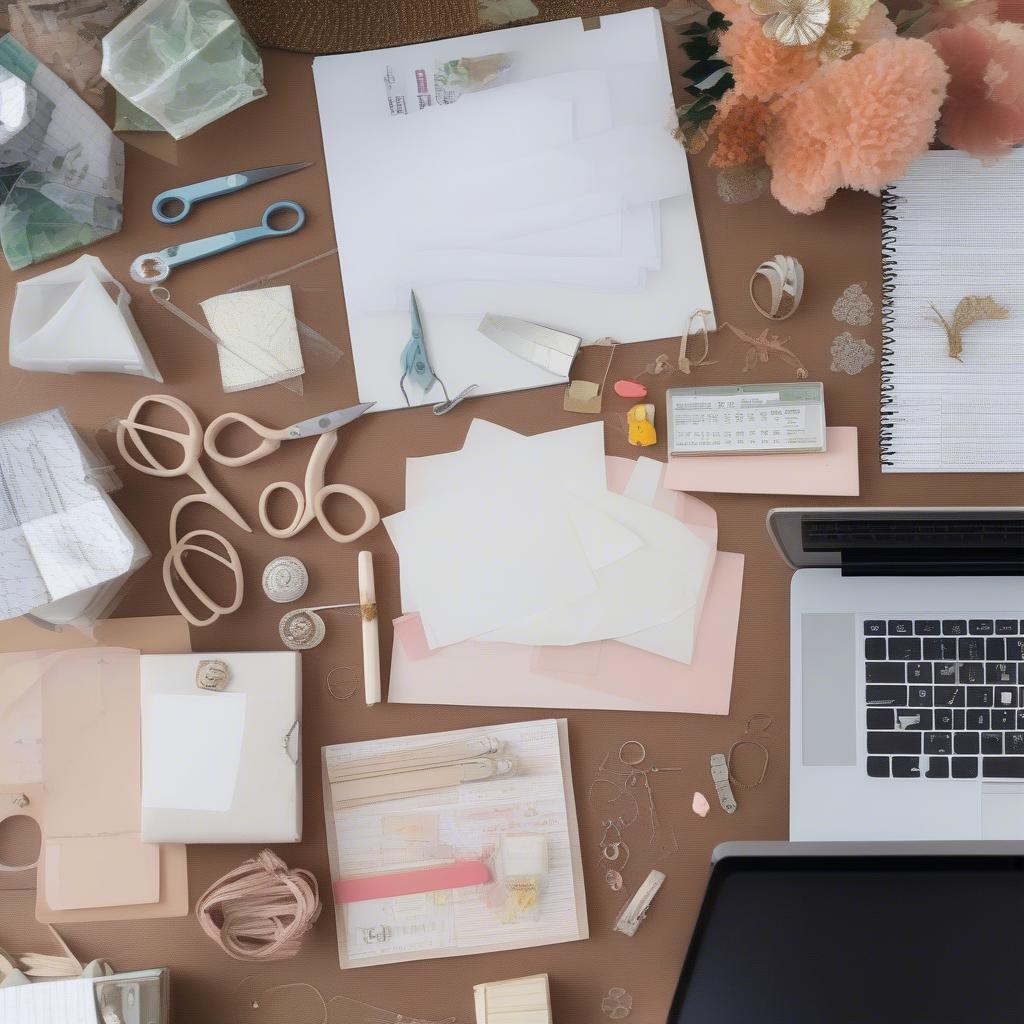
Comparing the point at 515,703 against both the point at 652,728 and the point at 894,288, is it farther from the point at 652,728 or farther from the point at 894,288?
the point at 894,288

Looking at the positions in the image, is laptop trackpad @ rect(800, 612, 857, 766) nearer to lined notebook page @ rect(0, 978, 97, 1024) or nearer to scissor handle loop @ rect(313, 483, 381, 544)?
scissor handle loop @ rect(313, 483, 381, 544)

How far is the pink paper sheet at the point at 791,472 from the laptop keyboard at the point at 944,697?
0.13 meters

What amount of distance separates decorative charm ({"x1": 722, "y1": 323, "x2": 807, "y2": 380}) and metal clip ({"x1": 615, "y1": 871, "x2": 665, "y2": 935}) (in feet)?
1.55

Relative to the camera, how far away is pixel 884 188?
2.97 feet

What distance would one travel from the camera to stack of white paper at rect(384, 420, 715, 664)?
2.99 ft

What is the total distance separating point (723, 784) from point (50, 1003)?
0.64 m

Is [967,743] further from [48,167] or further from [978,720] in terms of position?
[48,167]

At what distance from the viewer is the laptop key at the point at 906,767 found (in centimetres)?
84

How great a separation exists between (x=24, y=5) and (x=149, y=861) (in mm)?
774

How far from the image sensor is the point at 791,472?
89cm

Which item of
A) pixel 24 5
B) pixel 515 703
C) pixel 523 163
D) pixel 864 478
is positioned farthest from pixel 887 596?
pixel 24 5

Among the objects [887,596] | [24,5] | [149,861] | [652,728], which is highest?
[24,5]

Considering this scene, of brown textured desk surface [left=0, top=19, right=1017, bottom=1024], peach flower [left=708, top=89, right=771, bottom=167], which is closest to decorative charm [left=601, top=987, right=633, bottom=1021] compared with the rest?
brown textured desk surface [left=0, top=19, right=1017, bottom=1024]

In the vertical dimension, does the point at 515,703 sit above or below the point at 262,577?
below
